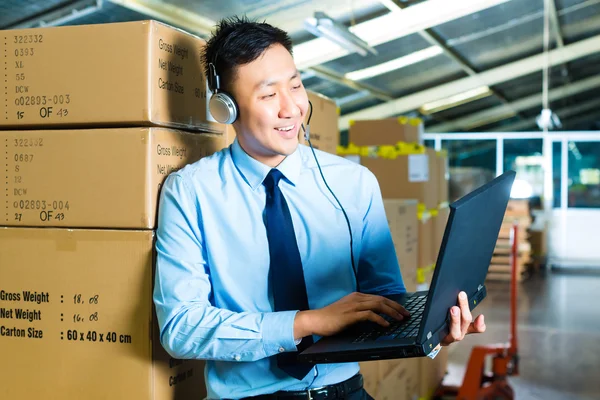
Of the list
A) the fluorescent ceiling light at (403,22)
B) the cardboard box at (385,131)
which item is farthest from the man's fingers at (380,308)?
the fluorescent ceiling light at (403,22)

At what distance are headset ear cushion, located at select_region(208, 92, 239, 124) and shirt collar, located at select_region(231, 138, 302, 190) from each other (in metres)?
0.07

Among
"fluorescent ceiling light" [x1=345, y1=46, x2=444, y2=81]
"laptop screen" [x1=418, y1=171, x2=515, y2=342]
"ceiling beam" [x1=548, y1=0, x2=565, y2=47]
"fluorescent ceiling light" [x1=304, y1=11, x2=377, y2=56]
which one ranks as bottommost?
"laptop screen" [x1=418, y1=171, x2=515, y2=342]

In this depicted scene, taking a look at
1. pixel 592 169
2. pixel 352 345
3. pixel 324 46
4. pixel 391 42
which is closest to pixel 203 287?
pixel 352 345

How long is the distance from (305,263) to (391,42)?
597 centimetres

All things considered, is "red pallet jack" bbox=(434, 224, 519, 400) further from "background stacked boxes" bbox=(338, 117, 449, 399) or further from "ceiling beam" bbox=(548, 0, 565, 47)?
"ceiling beam" bbox=(548, 0, 565, 47)

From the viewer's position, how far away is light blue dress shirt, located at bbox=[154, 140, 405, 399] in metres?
1.21

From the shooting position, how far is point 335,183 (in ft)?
4.75

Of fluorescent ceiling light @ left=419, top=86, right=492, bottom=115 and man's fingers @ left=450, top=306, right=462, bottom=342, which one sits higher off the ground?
fluorescent ceiling light @ left=419, top=86, right=492, bottom=115

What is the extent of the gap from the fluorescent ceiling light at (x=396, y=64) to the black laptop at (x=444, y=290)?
271 inches

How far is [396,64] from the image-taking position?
8172mm

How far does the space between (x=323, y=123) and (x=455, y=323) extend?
1.29 meters

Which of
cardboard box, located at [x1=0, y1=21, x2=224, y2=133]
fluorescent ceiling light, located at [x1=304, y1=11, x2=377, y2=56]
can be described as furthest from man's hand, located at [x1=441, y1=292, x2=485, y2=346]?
fluorescent ceiling light, located at [x1=304, y1=11, x2=377, y2=56]

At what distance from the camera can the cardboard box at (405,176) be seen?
406cm

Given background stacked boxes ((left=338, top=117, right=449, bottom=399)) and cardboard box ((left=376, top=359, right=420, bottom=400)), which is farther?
background stacked boxes ((left=338, top=117, right=449, bottom=399))
